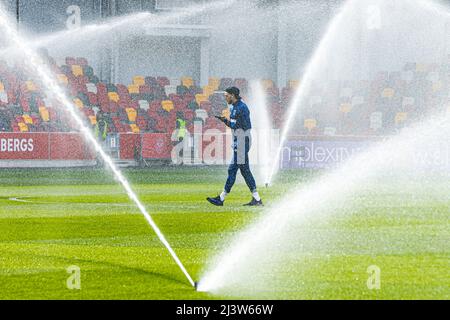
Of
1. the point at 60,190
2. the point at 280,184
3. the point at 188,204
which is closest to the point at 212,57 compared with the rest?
the point at 280,184

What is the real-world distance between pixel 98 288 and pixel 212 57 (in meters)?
36.4

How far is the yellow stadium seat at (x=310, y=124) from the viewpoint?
152 feet

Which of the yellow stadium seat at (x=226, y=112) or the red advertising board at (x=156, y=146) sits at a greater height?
the yellow stadium seat at (x=226, y=112)

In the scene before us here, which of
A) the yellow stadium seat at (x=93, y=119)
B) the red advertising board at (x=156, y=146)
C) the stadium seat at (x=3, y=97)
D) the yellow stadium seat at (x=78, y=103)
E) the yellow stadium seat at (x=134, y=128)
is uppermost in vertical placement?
the stadium seat at (x=3, y=97)

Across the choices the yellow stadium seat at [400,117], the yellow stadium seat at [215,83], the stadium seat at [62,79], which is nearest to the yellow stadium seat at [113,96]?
the stadium seat at [62,79]

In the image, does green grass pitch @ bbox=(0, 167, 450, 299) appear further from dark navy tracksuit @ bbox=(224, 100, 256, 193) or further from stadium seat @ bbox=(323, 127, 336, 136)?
stadium seat @ bbox=(323, 127, 336, 136)

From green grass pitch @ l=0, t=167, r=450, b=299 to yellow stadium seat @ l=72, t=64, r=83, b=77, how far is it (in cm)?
1635

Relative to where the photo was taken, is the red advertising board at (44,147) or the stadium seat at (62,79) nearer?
the red advertising board at (44,147)

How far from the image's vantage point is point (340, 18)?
47.4 metres

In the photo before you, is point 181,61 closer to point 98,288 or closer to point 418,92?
point 418,92

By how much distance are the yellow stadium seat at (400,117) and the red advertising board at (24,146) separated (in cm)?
1528

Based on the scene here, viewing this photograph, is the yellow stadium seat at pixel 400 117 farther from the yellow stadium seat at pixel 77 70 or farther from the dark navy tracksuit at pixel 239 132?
the dark navy tracksuit at pixel 239 132

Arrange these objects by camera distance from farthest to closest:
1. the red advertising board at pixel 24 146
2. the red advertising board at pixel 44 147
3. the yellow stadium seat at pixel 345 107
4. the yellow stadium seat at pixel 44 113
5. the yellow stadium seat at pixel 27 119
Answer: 1. the yellow stadium seat at pixel 345 107
2. the yellow stadium seat at pixel 44 113
3. the yellow stadium seat at pixel 27 119
4. the red advertising board at pixel 44 147
5. the red advertising board at pixel 24 146

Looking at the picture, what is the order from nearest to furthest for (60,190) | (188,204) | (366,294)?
(366,294), (188,204), (60,190)
